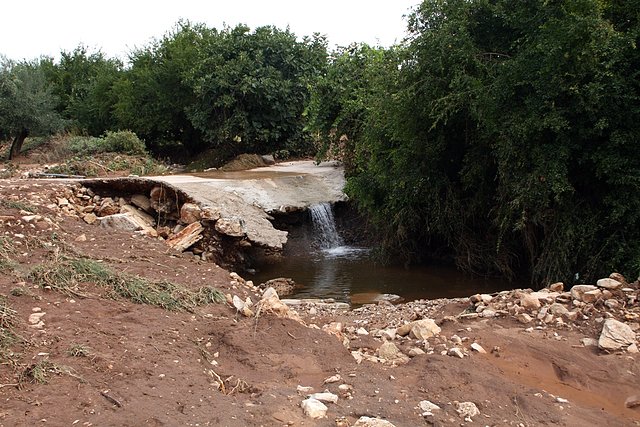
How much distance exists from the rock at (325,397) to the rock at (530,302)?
3274mm

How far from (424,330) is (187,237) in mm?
6326

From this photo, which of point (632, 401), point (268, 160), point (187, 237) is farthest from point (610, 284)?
point (268, 160)

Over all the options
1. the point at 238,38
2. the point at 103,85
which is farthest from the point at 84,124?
the point at 238,38

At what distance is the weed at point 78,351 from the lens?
4.46 meters

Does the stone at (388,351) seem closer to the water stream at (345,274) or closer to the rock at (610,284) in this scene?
the rock at (610,284)

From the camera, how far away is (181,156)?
2627 cm

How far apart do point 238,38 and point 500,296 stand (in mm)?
17128

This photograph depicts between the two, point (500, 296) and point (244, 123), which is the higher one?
point (244, 123)

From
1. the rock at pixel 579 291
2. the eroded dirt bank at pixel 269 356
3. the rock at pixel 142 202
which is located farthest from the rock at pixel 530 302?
the rock at pixel 142 202

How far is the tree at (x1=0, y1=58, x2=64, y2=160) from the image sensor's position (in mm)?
22594

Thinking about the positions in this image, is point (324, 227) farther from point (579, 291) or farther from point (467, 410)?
point (467, 410)

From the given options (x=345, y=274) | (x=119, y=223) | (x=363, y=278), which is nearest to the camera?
A: (x=119, y=223)

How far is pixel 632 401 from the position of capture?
489 cm

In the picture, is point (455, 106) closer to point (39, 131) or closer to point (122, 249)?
point (122, 249)
